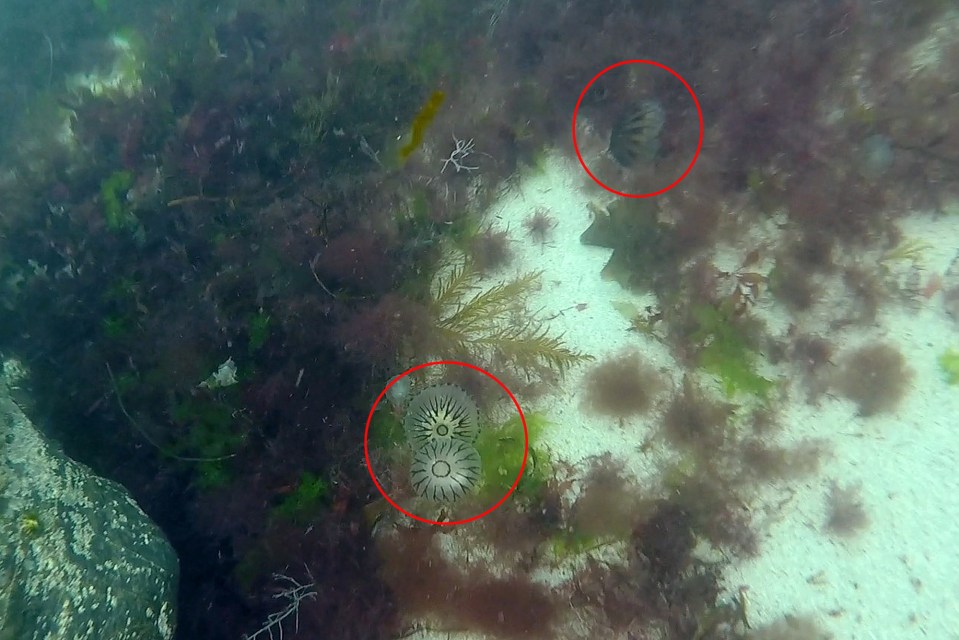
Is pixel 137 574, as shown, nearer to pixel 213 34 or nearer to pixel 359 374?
pixel 359 374

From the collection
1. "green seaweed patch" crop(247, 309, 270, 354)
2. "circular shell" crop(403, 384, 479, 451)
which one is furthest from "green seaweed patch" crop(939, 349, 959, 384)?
"green seaweed patch" crop(247, 309, 270, 354)

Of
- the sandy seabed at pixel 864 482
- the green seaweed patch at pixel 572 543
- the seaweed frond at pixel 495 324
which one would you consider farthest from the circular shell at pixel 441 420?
the green seaweed patch at pixel 572 543

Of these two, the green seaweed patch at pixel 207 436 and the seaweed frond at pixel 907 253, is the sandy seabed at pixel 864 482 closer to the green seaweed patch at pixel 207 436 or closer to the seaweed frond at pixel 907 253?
the seaweed frond at pixel 907 253

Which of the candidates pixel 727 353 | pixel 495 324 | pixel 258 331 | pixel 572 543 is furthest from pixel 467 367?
pixel 727 353

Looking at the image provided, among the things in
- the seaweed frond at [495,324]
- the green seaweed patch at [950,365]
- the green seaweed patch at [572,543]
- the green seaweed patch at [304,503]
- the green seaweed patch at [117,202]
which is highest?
the green seaweed patch at [117,202]

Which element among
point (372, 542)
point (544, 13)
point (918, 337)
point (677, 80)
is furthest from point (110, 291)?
point (918, 337)

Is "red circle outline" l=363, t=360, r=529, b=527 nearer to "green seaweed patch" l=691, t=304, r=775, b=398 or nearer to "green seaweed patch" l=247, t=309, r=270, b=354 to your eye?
"green seaweed patch" l=247, t=309, r=270, b=354
